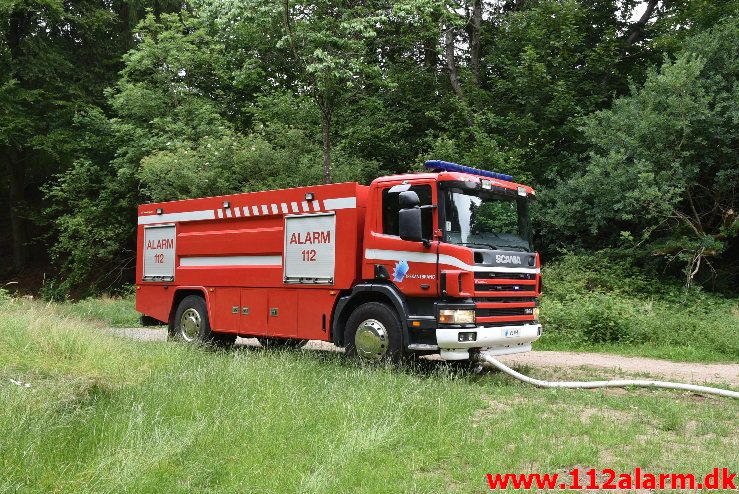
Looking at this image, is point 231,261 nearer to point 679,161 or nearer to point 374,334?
point 374,334

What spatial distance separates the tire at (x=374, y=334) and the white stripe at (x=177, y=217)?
3.95 meters

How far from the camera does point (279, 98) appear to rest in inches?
875

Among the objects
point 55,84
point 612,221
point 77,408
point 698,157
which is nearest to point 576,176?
point 612,221

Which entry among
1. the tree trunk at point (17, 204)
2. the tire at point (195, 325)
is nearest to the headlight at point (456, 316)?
the tire at point (195, 325)

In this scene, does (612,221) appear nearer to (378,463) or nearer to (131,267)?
(378,463)

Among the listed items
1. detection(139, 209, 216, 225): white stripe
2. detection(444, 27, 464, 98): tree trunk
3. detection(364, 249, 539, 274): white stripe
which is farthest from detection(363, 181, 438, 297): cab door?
detection(444, 27, 464, 98): tree trunk

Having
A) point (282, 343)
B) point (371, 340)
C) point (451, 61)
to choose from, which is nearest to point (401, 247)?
point (371, 340)

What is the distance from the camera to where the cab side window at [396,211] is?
8633 mm

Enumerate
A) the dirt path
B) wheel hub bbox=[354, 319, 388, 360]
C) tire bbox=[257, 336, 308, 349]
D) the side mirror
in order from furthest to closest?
1. tire bbox=[257, 336, 308, 349]
2. the dirt path
3. wheel hub bbox=[354, 319, 388, 360]
4. the side mirror

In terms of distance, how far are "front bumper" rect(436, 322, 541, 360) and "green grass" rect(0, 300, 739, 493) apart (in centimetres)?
39

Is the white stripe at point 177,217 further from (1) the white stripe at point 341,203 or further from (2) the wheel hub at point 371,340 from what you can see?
(2) the wheel hub at point 371,340

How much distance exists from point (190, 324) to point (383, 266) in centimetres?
481

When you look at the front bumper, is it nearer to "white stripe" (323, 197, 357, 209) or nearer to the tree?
"white stripe" (323, 197, 357, 209)

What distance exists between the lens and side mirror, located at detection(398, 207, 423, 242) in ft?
27.4
